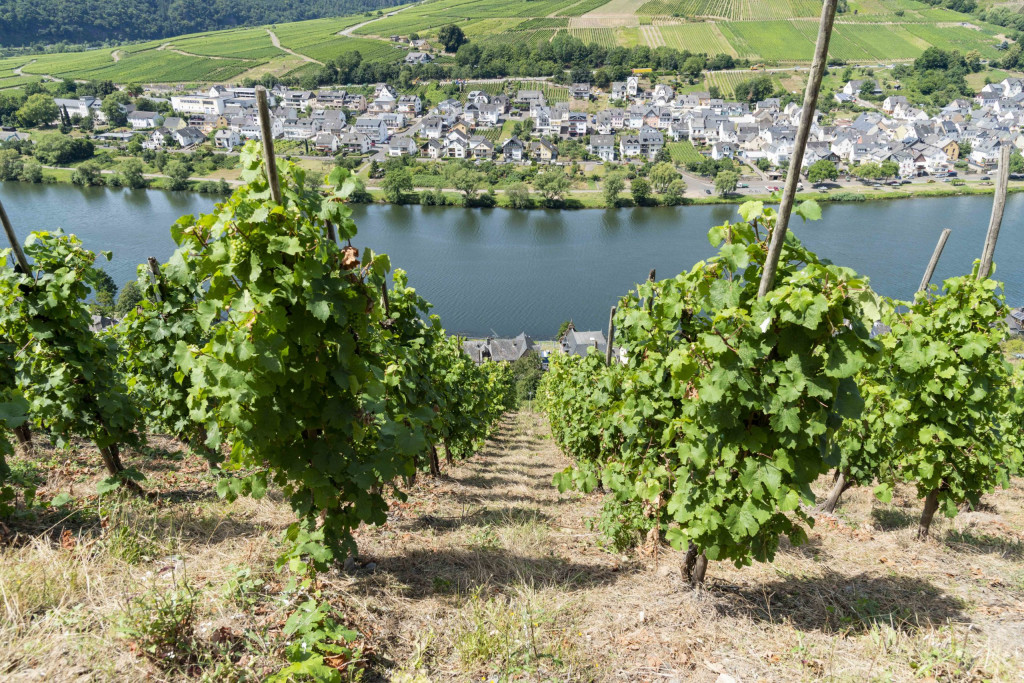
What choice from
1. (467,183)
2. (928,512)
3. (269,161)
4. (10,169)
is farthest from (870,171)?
(10,169)

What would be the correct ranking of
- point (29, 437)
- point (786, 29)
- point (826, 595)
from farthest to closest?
1. point (786, 29)
2. point (29, 437)
3. point (826, 595)

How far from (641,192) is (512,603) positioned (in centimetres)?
5974

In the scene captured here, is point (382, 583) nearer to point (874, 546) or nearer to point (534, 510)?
point (534, 510)

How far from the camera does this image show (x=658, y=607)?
4395mm

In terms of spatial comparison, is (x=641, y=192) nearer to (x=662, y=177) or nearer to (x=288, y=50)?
(x=662, y=177)

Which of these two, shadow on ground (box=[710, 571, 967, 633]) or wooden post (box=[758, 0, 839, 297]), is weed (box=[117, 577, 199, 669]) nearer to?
shadow on ground (box=[710, 571, 967, 633])

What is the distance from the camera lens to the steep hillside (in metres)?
146

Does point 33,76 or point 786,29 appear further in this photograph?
point 786,29

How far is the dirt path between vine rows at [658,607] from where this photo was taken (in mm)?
3576

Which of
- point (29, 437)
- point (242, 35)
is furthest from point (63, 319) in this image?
point (242, 35)

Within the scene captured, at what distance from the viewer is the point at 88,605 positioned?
343cm

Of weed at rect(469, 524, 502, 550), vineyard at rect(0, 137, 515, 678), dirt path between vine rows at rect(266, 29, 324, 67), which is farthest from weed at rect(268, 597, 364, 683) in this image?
dirt path between vine rows at rect(266, 29, 324, 67)

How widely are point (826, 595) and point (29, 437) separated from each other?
10.0 meters

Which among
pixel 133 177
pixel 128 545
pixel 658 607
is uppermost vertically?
pixel 128 545
